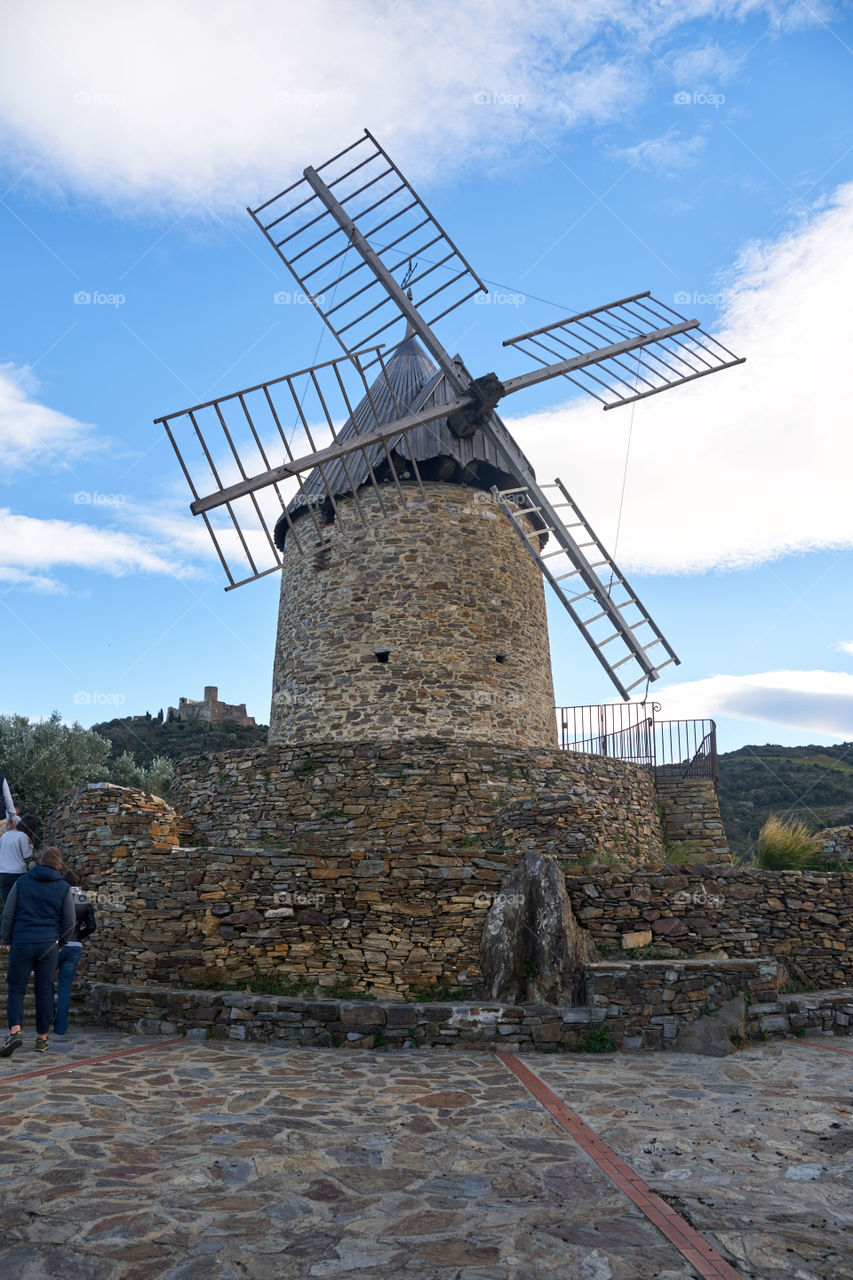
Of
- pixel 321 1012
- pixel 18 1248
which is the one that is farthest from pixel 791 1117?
pixel 18 1248

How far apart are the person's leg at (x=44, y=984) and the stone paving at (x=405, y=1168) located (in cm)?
25

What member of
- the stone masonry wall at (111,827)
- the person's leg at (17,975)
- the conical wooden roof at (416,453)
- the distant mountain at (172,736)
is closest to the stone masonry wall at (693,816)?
the conical wooden roof at (416,453)

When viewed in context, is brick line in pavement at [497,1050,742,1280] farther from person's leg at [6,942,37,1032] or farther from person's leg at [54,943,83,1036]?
person's leg at [54,943,83,1036]

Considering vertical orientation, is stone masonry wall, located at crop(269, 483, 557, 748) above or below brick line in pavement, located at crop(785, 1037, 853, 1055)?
above

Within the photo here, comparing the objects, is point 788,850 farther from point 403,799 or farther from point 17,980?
point 17,980

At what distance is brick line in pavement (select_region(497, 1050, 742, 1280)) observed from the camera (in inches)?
122

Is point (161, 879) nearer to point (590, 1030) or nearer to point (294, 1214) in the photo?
point (590, 1030)

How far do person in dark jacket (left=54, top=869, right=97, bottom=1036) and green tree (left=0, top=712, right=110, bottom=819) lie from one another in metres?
8.51

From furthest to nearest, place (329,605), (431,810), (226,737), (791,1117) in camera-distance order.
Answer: (226,737)
(329,605)
(431,810)
(791,1117)

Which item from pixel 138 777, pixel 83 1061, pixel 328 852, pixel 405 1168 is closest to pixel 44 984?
pixel 83 1061

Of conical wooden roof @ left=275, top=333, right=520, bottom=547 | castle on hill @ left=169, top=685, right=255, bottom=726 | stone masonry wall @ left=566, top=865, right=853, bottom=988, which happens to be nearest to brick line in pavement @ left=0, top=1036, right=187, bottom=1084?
stone masonry wall @ left=566, top=865, right=853, bottom=988

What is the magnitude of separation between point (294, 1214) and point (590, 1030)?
4.07 metres

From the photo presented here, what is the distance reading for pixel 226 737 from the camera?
89.1 ft

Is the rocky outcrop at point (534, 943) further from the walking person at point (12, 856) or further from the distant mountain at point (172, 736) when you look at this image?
the distant mountain at point (172, 736)
